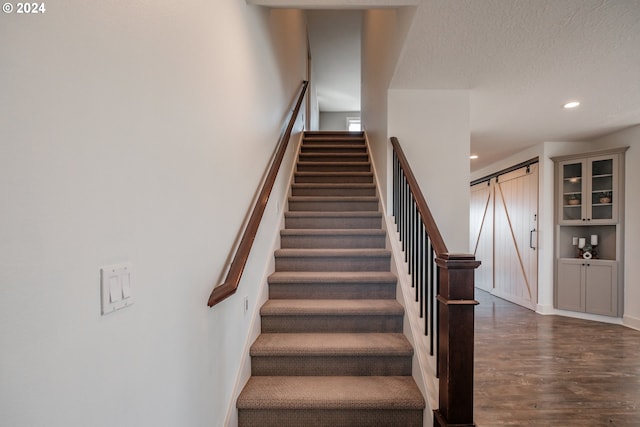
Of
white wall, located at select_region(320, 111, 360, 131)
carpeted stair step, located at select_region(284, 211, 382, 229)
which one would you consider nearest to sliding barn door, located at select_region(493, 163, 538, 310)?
carpeted stair step, located at select_region(284, 211, 382, 229)

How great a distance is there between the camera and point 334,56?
679cm

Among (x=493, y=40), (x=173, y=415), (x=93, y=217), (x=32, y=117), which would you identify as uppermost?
(x=493, y=40)

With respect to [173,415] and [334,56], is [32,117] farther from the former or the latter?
[334,56]

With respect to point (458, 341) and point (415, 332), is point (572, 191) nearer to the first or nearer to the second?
point (415, 332)

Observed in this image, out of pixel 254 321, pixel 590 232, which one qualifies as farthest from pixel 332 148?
pixel 590 232

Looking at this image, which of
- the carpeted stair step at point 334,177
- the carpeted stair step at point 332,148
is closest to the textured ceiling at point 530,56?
the carpeted stair step at point 334,177

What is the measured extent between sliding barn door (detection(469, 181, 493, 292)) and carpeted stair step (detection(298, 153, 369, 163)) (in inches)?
130

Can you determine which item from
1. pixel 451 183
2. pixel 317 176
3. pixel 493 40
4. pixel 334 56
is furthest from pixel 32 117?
pixel 334 56

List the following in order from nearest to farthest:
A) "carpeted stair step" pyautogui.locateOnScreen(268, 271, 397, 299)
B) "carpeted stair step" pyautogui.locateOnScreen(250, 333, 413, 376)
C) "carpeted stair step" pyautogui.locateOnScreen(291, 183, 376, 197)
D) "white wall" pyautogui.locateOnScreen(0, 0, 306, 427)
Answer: "white wall" pyautogui.locateOnScreen(0, 0, 306, 427) → "carpeted stair step" pyautogui.locateOnScreen(250, 333, 413, 376) → "carpeted stair step" pyautogui.locateOnScreen(268, 271, 397, 299) → "carpeted stair step" pyautogui.locateOnScreen(291, 183, 376, 197)

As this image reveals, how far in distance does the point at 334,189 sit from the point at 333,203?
0.30 m

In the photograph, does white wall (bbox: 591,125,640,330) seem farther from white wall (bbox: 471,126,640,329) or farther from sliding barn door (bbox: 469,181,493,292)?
sliding barn door (bbox: 469,181,493,292)

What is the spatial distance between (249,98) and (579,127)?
4.26m

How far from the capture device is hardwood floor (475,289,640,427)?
209 cm

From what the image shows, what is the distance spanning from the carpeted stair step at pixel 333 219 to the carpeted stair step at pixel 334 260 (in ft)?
1.61
